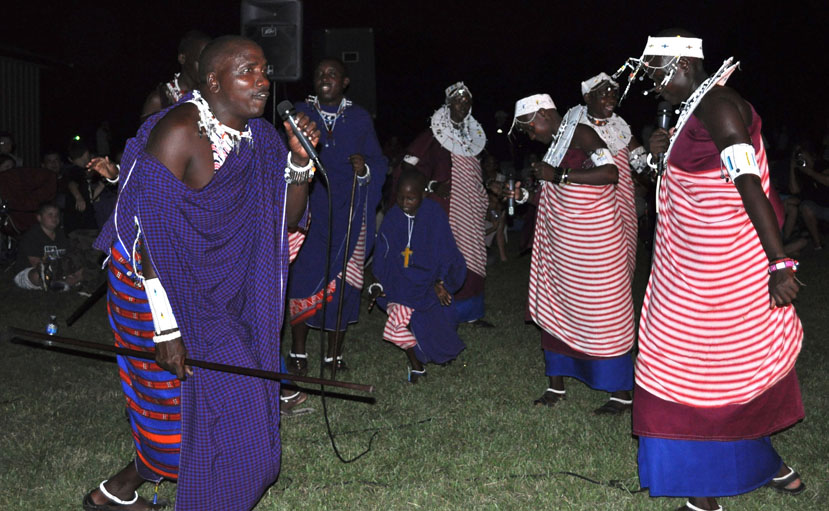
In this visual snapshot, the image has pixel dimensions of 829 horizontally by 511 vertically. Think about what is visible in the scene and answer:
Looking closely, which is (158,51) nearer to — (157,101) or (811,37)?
(811,37)

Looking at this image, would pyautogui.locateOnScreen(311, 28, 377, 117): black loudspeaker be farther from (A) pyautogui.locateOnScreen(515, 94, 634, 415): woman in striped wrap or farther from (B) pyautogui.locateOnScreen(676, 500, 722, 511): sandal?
(B) pyautogui.locateOnScreen(676, 500, 722, 511): sandal

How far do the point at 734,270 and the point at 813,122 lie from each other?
99.8 ft

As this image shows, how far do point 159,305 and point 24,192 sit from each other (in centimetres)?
926

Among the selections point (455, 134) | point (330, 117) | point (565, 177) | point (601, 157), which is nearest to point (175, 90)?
point (330, 117)

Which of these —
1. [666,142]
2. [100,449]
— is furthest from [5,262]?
[666,142]

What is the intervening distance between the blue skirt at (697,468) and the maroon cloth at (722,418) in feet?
0.17

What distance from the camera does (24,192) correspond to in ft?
37.3

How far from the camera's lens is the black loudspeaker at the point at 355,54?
10.7 m

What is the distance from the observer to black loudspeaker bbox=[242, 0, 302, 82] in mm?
8172

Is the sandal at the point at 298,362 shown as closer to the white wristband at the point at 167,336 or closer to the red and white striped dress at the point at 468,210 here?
the red and white striped dress at the point at 468,210

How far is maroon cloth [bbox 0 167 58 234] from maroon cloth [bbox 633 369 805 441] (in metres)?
9.94

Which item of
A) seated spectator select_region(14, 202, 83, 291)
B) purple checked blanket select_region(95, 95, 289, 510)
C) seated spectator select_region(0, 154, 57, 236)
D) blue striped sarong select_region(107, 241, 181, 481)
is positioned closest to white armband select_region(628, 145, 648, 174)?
purple checked blanket select_region(95, 95, 289, 510)

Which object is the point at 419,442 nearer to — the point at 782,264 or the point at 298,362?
the point at 298,362

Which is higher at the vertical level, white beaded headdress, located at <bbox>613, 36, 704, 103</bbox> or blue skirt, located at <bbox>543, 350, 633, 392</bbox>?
white beaded headdress, located at <bbox>613, 36, 704, 103</bbox>
